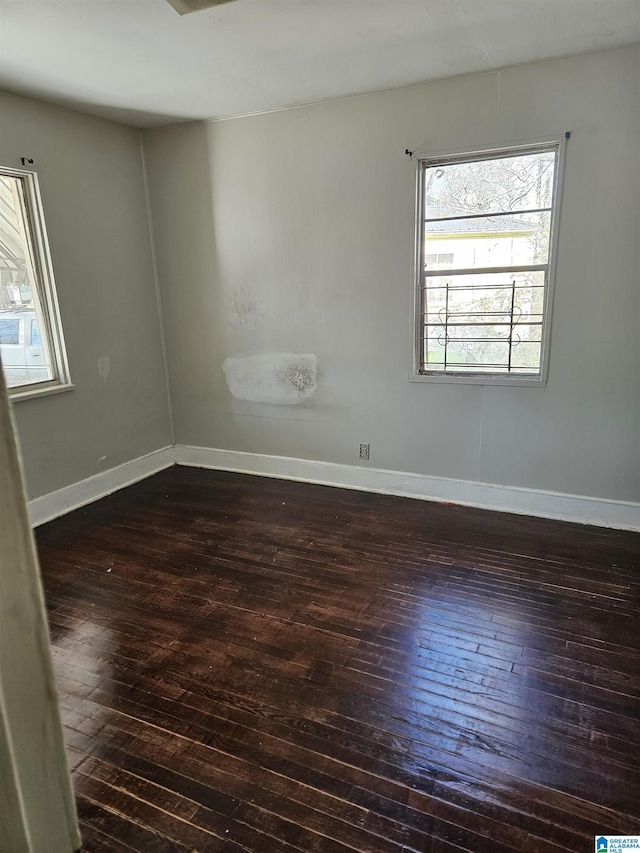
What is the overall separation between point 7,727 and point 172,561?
8.09ft

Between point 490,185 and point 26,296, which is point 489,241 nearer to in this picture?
point 490,185

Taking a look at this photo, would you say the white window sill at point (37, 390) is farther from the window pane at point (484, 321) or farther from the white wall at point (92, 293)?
the window pane at point (484, 321)

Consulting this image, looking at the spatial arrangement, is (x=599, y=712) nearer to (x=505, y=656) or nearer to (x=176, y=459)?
(x=505, y=656)

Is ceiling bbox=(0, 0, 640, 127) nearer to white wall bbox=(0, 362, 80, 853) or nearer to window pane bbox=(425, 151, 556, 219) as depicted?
window pane bbox=(425, 151, 556, 219)

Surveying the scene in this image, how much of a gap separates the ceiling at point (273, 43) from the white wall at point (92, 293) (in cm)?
28

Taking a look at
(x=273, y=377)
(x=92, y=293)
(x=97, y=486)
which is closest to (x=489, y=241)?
(x=273, y=377)

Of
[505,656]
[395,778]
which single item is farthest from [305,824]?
[505,656]

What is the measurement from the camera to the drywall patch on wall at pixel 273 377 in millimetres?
3959

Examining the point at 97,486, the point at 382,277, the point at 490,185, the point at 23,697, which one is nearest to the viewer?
the point at 23,697

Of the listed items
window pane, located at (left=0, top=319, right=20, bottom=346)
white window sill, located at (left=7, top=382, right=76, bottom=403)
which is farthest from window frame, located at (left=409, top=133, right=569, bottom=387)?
window pane, located at (left=0, top=319, right=20, bottom=346)

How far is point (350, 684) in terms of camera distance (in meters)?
1.97

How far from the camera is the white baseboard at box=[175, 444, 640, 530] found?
3.25 meters

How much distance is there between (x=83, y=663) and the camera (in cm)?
212

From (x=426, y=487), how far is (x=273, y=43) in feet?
9.33
